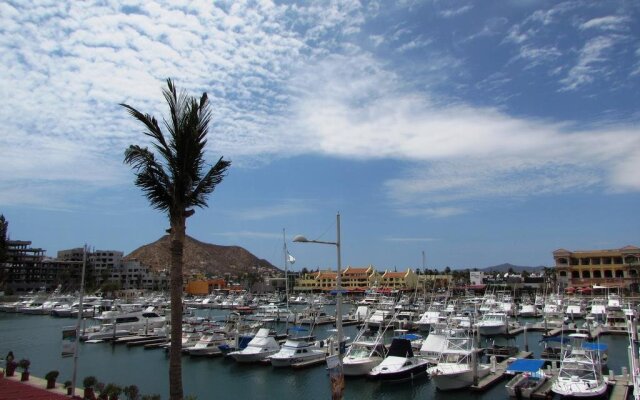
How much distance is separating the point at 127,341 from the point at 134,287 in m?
140

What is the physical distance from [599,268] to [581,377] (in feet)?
370

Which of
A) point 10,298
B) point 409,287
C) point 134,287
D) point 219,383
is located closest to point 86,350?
point 219,383

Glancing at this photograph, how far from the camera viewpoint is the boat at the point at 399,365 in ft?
118

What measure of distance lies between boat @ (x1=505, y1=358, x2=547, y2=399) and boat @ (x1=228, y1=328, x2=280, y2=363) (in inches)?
832

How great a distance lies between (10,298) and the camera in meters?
142

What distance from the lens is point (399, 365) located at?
3619 cm

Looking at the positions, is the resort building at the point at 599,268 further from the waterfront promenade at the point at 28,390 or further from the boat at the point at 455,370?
the waterfront promenade at the point at 28,390

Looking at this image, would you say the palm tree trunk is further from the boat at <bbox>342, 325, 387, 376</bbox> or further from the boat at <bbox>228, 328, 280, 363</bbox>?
the boat at <bbox>228, 328, 280, 363</bbox>

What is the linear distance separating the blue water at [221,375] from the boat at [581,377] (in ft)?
12.7

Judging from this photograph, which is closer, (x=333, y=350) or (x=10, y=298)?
(x=333, y=350)

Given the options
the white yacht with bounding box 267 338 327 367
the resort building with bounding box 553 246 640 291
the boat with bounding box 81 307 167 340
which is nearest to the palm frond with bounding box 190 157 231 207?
the white yacht with bounding box 267 338 327 367

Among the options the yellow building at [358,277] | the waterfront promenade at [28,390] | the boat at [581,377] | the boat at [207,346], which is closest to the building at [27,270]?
the yellow building at [358,277]

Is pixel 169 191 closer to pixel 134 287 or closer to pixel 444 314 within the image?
pixel 444 314

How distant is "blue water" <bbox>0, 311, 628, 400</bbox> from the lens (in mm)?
34688
